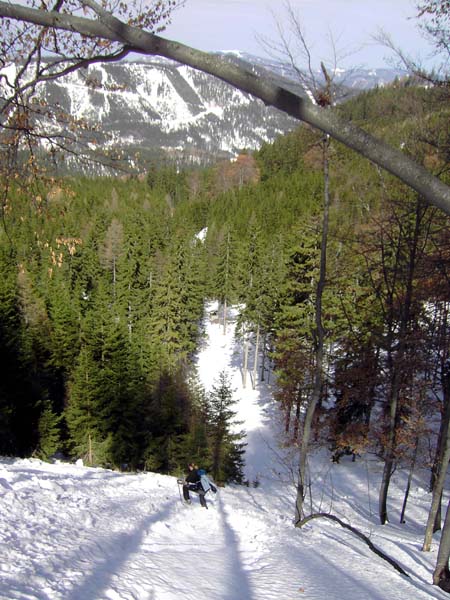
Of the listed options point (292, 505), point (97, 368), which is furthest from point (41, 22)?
point (97, 368)

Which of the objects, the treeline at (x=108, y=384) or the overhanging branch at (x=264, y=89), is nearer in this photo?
the overhanging branch at (x=264, y=89)

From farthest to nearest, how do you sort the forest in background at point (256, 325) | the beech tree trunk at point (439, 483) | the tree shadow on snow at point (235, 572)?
1. the forest in background at point (256, 325)
2. the beech tree trunk at point (439, 483)
3. the tree shadow on snow at point (235, 572)

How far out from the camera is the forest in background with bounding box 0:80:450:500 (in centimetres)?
977

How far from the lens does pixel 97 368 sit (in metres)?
22.2

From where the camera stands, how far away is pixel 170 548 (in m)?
7.40

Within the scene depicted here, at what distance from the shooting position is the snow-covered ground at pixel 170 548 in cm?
570

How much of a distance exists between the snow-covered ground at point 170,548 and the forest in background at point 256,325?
387 cm

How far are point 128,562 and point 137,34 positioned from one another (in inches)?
275

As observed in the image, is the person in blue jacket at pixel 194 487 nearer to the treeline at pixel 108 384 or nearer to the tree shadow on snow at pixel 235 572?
the tree shadow on snow at pixel 235 572

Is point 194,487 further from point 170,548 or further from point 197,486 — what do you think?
point 170,548

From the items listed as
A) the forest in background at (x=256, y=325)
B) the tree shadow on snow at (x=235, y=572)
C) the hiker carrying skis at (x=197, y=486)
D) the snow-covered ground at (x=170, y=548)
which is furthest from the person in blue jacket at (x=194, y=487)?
the forest in background at (x=256, y=325)

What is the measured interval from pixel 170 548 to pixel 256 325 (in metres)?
27.3

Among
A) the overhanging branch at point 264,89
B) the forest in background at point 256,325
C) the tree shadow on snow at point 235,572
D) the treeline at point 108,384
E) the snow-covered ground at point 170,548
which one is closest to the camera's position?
the overhanging branch at point 264,89

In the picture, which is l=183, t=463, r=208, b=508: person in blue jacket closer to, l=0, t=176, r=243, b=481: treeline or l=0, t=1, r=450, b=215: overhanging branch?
l=0, t=176, r=243, b=481: treeline
